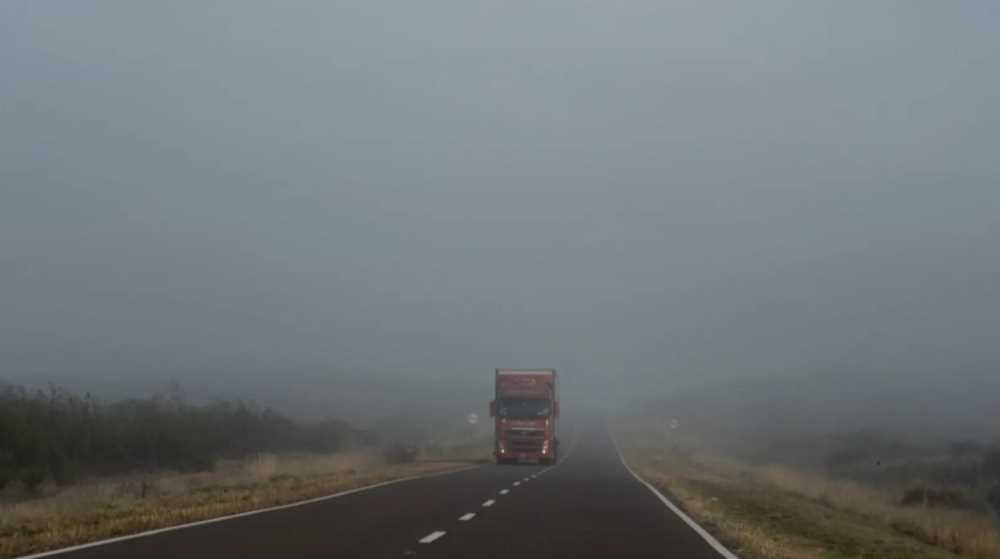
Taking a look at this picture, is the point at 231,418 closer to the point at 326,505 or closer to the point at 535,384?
the point at 535,384

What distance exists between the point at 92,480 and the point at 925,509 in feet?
87.7

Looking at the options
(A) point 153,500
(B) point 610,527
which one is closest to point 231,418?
(A) point 153,500

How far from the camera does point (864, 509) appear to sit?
29922 millimetres

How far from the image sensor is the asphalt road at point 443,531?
15.3 metres

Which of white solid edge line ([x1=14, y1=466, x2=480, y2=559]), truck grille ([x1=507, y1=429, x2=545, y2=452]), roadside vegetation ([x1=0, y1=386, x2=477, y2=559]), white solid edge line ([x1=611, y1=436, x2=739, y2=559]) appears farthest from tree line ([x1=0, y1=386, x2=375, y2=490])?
white solid edge line ([x1=611, y1=436, x2=739, y2=559])

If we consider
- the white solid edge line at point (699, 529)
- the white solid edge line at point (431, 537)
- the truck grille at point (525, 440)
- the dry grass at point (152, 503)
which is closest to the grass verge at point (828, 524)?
the white solid edge line at point (699, 529)

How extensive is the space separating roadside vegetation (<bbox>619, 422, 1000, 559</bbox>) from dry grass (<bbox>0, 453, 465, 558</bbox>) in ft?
30.4

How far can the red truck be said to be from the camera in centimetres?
5156

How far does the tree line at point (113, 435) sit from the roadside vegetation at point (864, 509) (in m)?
19.4

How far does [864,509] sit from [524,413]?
2324cm

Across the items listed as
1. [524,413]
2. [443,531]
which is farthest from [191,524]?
[524,413]

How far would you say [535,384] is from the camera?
5188cm

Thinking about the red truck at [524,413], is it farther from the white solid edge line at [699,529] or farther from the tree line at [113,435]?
the white solid edge line at [699,529]

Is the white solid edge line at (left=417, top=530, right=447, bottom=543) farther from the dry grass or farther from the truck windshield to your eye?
the truck windshield
